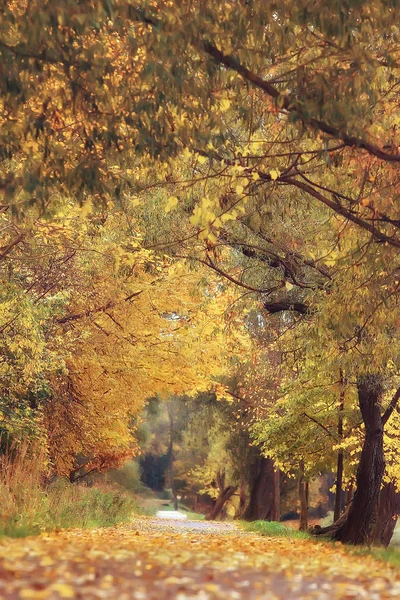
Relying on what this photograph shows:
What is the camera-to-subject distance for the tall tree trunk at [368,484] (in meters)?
16.2

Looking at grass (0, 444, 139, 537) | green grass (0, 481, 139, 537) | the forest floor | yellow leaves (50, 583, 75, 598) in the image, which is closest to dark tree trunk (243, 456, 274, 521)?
green grass (0, 481, 139, 537)

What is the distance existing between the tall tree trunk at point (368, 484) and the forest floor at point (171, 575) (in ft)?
27.0

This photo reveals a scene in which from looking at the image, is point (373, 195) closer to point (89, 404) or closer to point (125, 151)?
point (125, 151)

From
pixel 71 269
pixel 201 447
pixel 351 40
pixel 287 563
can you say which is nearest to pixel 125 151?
pixel 351 40

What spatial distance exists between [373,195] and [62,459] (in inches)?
567

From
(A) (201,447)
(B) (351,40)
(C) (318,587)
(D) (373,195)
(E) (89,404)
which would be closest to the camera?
(C) (318,587)

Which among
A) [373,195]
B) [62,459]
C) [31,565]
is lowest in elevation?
[31,565]

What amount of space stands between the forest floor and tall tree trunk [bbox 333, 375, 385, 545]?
8.23 meters

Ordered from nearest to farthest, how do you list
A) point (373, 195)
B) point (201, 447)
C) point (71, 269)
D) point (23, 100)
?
point (23, 100)
point (373, 195)
point (71, 269)
point (201, 447)

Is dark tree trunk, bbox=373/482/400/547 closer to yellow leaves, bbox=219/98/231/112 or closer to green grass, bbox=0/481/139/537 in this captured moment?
green grass, bbox=0/481/139/537

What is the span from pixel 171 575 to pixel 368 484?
1056 cm

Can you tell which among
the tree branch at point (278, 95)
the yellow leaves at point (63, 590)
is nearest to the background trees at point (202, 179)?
the tree branch at point (278, 95)

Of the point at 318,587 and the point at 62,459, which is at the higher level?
the point at 62,459

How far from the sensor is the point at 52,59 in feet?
20.8
